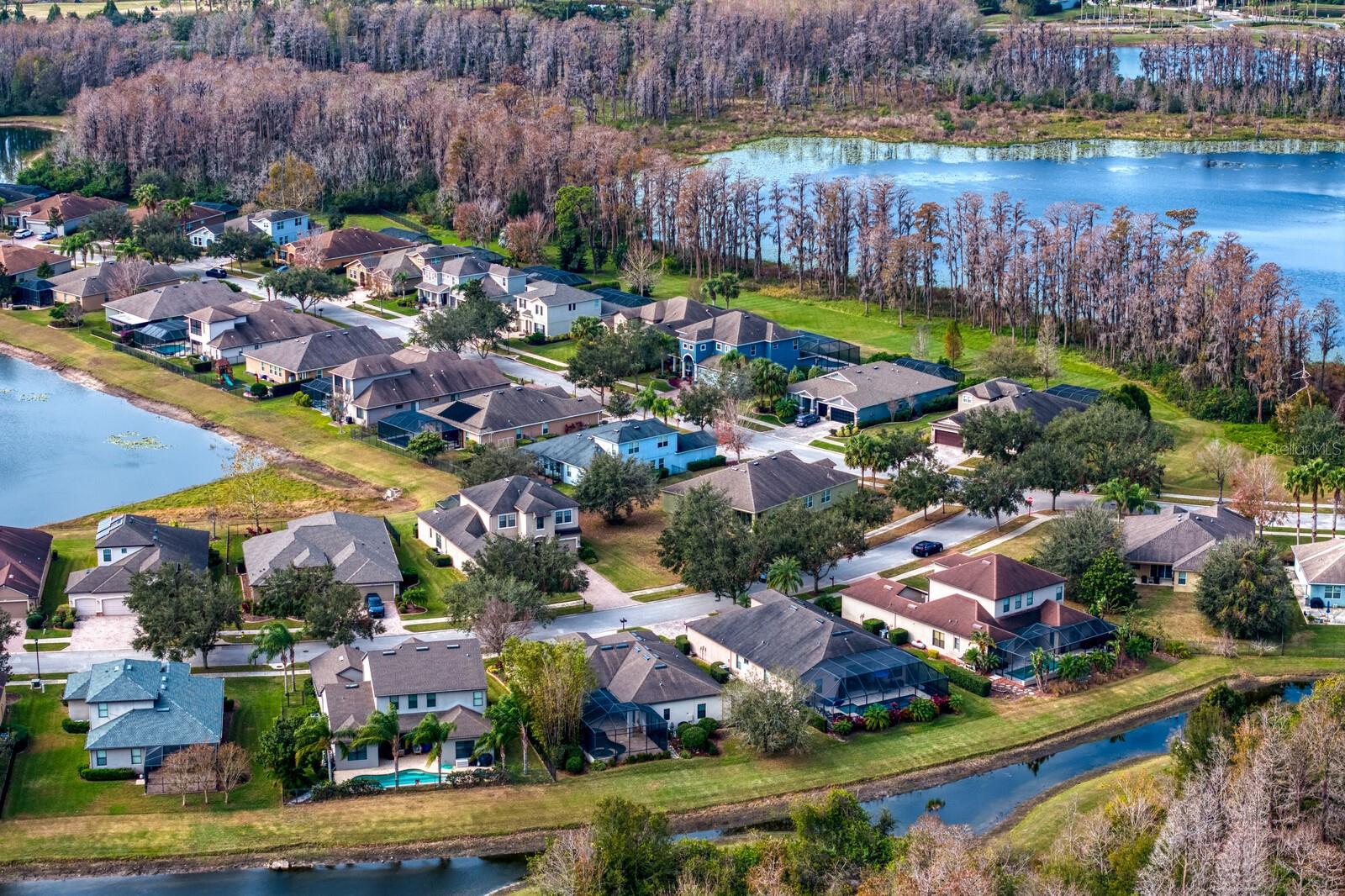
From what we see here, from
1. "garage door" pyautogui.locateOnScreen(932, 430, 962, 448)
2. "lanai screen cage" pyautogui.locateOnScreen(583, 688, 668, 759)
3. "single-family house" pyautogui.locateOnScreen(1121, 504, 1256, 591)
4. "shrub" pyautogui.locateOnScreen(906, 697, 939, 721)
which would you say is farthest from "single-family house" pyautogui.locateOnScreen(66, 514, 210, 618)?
"single-family house" pyautogui.locateOnScreen(1121, 504, 1256, 591)

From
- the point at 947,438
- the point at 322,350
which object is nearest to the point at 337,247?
the point at 322,350

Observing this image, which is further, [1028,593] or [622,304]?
[622,304]

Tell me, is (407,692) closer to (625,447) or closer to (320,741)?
(320,741)

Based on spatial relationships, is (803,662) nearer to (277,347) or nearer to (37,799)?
(37,799)

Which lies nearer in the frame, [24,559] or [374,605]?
[374,605]

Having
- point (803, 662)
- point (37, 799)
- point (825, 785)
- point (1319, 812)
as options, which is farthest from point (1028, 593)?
point (37, 799)

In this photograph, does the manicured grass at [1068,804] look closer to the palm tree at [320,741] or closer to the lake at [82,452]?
the palm tree at [320,741]

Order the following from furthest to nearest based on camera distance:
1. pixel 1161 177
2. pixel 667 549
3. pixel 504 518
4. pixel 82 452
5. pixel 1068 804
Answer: pixel 1161 177
pixel 82 452
pixel 504 518
pixel 667 549
pixel 1068 804
